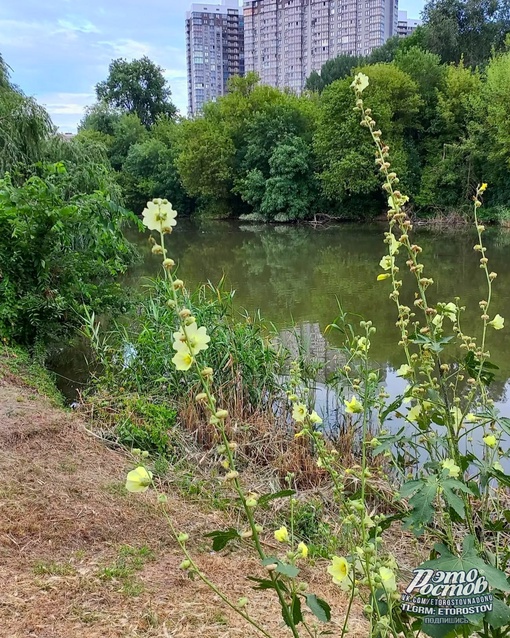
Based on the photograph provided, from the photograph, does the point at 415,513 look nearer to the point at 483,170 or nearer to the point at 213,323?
the point at 213,323

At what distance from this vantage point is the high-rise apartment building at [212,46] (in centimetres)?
5916

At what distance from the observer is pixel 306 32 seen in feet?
174

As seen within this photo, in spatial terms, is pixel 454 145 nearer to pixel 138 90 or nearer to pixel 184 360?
pixel 184 360

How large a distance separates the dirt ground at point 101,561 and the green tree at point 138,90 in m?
39.9

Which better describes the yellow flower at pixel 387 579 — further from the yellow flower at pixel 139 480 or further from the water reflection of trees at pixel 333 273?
the water reflection of trees at pixel 333 273

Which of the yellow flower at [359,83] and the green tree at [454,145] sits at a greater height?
the green tree at [454,145]

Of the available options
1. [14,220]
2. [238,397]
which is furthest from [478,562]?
[14,220]

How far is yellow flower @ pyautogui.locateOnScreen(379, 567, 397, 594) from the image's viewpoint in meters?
1.07

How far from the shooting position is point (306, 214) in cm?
2469

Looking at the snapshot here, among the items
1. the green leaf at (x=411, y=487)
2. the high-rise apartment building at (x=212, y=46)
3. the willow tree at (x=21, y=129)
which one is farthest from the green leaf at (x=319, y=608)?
the high-rise apartment building at (x=212, y=46)

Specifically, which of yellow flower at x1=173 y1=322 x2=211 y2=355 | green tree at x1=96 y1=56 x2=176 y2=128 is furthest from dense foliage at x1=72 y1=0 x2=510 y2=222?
yellow flower at x1=173 y1=322 x2=211 y2=355

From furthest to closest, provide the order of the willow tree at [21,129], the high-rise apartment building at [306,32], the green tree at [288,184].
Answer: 1. the high-rise apartment building at [306,32]
2. the green tree at [288,184]
3. the willow tree at [21,129]

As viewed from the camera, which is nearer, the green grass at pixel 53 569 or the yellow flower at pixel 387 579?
Result: the yellow flower at pixel 387 579

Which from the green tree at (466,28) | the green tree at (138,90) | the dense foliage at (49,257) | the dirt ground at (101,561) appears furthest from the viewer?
the green tree at (138,90)
